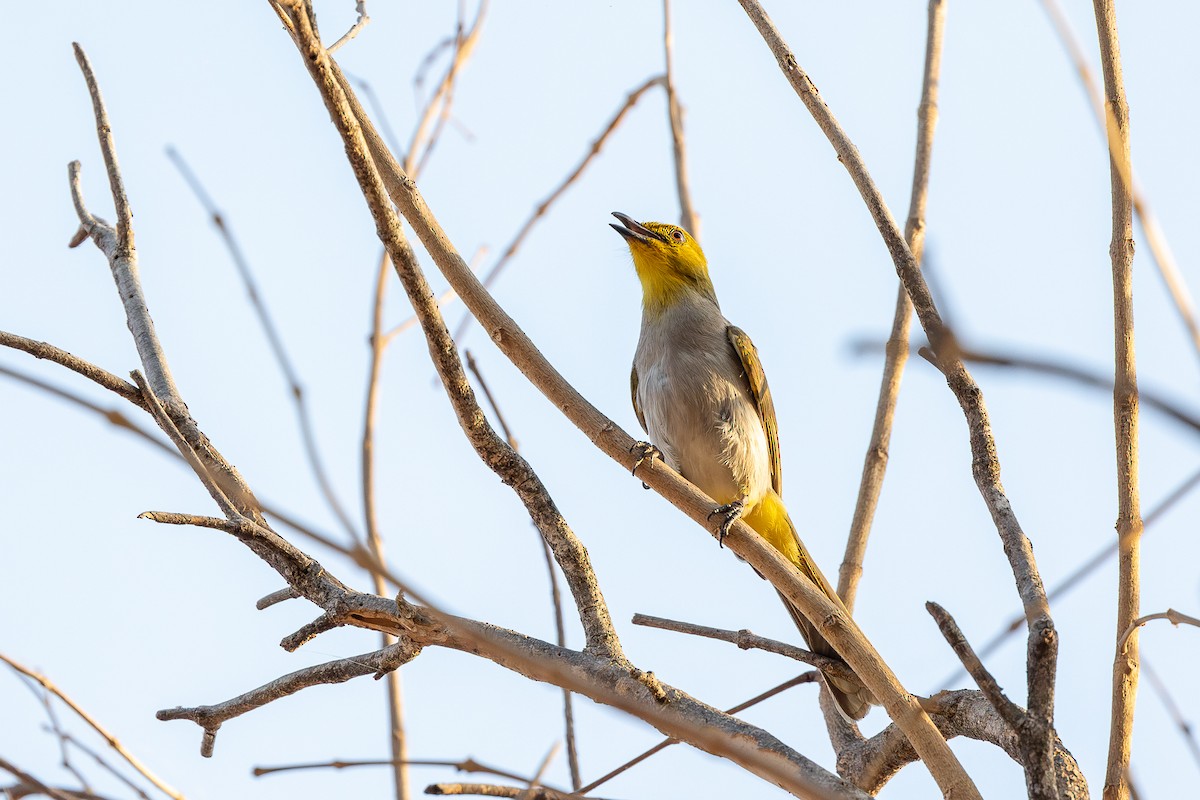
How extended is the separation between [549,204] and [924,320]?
211 centimetres

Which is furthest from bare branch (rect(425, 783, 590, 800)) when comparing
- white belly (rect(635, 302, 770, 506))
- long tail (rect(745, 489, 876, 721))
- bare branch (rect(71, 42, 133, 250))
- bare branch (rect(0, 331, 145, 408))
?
white belly (rect(635, 302, 770, 506))

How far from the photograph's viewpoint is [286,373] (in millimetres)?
1792

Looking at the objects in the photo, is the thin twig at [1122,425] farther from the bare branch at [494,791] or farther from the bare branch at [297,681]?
the bare branch at [297,681]

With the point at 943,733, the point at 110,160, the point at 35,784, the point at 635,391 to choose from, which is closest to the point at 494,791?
the point at 35,784

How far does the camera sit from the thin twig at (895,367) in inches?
157

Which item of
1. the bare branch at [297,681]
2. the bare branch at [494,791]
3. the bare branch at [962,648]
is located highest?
the bare branch at [297,681]

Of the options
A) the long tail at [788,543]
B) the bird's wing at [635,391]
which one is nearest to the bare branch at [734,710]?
the long tail at [788,543]

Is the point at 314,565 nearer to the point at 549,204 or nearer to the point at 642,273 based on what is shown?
the point at 549,204

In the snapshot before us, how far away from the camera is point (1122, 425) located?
2543 mm

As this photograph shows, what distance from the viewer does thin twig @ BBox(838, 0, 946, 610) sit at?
13.1ft

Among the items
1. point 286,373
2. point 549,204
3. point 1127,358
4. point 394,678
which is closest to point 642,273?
point 549,204

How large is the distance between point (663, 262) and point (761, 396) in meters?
1.09

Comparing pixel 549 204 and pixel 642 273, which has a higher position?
pixel 642 273

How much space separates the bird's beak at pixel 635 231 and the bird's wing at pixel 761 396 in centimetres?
92
